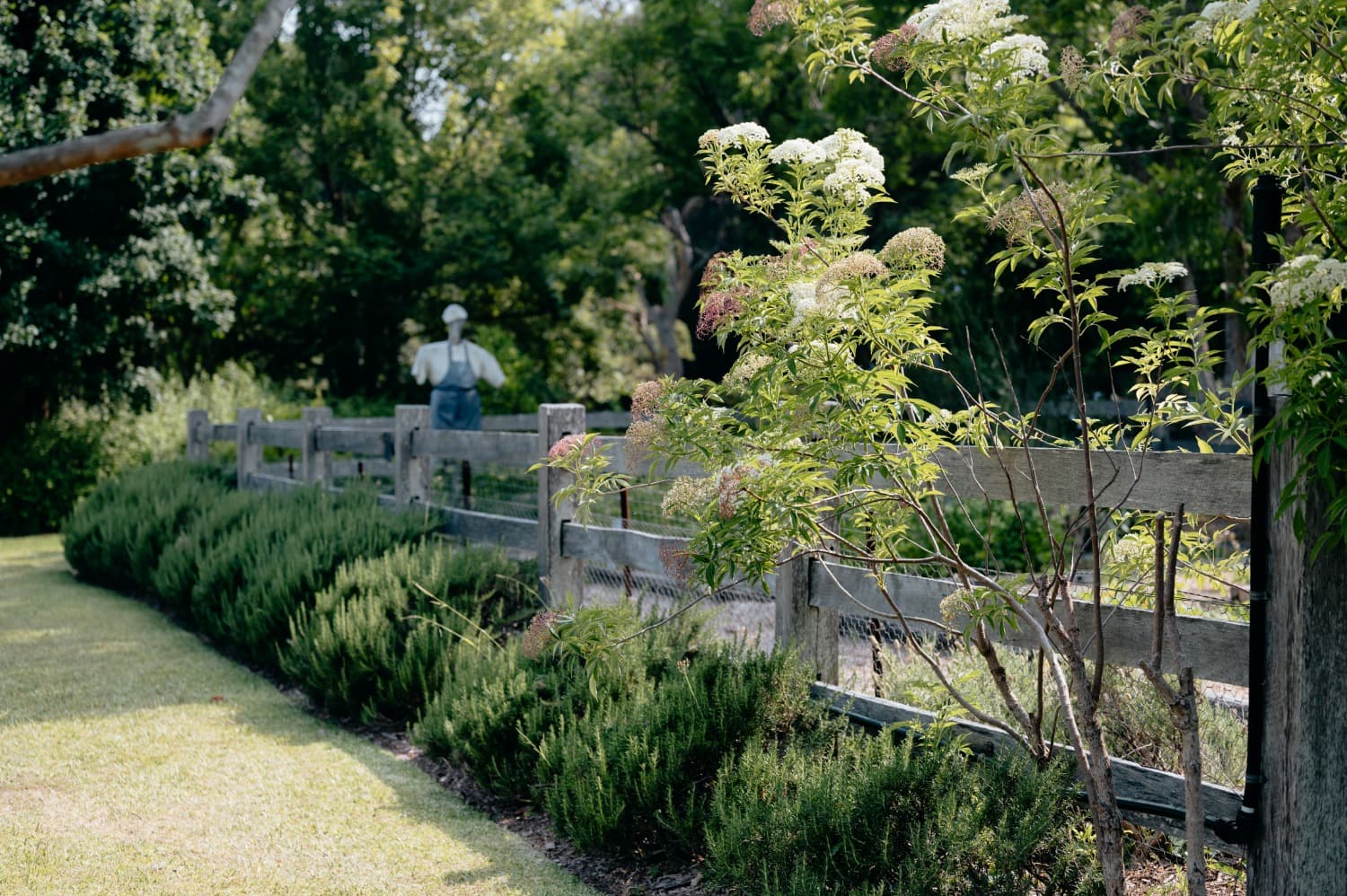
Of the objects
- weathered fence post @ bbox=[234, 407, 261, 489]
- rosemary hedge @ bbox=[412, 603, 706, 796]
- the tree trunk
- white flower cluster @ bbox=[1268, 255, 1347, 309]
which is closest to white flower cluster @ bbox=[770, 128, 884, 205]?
white flower cluster @ bbox=[1268, 255, 1347, 309]

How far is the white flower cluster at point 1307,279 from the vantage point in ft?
8.09

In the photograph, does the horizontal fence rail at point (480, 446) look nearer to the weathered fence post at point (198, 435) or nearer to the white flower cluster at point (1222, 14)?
the white flower cluster at point (1222, 14)

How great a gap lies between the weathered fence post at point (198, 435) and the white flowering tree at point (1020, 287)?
10969 mm

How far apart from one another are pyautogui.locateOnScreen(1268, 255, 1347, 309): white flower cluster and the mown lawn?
303 cm

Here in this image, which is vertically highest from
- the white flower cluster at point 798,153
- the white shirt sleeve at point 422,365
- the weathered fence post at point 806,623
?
the white flower cluster at point 798,153

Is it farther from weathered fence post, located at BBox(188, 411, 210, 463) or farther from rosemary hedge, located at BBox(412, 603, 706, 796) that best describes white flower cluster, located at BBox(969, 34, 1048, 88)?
weathered fence post, located at BBox(188, 411, 210, 463)

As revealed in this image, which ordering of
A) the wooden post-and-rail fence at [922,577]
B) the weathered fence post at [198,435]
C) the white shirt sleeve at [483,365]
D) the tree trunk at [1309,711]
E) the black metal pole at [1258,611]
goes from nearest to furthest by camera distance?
the tree trunk at [1309,711] → the black metal pole at [1258,611] → the wooden post-and-rail fence at [922,577] → the white shirt sleeve at [483,365] → the weathered fence post at [198,435]

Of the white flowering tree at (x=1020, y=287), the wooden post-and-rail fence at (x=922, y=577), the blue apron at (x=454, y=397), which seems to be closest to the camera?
the white flowering tree at (x=1020, y=287)

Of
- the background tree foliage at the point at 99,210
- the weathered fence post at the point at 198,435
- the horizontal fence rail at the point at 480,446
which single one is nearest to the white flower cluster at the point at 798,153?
the horizontal fence rail at the point at 480,446

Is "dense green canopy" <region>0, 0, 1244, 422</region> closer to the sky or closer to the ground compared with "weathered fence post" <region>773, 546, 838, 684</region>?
closer to the sky

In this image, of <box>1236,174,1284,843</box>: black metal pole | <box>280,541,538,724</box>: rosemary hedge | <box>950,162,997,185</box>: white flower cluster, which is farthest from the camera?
<box>280,541,538,724</box>: rosemary hedge

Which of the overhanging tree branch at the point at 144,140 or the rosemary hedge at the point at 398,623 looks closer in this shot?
the overhanging tree branch at the point at 144,140

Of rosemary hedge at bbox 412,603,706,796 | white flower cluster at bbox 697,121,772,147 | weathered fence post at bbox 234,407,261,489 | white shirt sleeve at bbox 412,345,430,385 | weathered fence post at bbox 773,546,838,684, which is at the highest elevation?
white flower cluster at bbox 697,121,772,147

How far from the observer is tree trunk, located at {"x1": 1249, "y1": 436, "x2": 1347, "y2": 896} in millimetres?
2846
